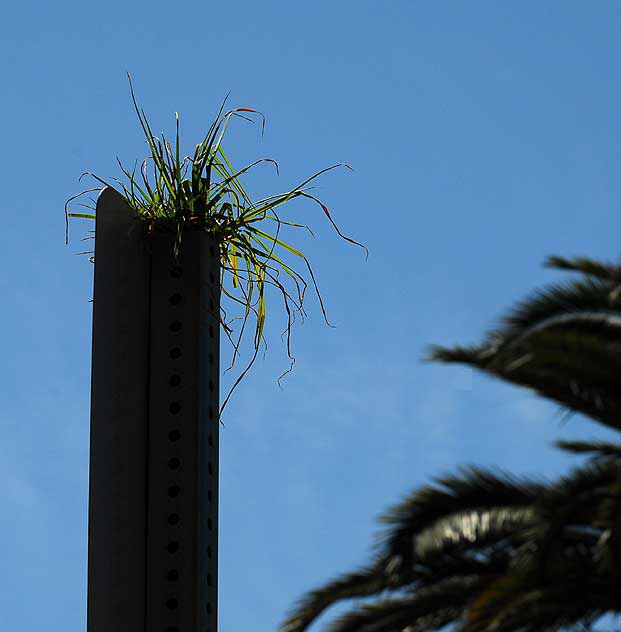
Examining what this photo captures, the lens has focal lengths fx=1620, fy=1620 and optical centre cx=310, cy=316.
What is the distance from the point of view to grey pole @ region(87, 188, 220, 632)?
11.1 metres

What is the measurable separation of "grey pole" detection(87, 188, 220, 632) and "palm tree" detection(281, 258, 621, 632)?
5.39 ft

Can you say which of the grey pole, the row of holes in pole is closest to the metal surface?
the grey pole

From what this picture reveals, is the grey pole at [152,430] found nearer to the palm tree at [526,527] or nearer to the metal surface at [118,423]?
the metal surface at [118,423]

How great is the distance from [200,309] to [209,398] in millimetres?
644

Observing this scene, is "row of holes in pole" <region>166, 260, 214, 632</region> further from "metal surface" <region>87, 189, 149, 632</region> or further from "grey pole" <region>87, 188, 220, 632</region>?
"metal surface" <region>87, 189, 149, 632</region>

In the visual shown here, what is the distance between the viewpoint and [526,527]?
953 centimetres

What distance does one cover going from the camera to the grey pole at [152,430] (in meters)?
11.1

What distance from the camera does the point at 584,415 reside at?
945 centimetres

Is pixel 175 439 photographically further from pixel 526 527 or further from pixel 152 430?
pixel 526 527

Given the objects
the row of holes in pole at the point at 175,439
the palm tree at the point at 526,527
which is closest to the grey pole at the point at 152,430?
the row of holes in pole at the point at 175,439

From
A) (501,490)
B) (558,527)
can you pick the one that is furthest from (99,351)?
(558,527)

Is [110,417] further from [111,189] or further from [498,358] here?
[498,358]

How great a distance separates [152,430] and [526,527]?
3117 mm

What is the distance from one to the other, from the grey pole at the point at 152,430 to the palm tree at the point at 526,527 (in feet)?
5.39
